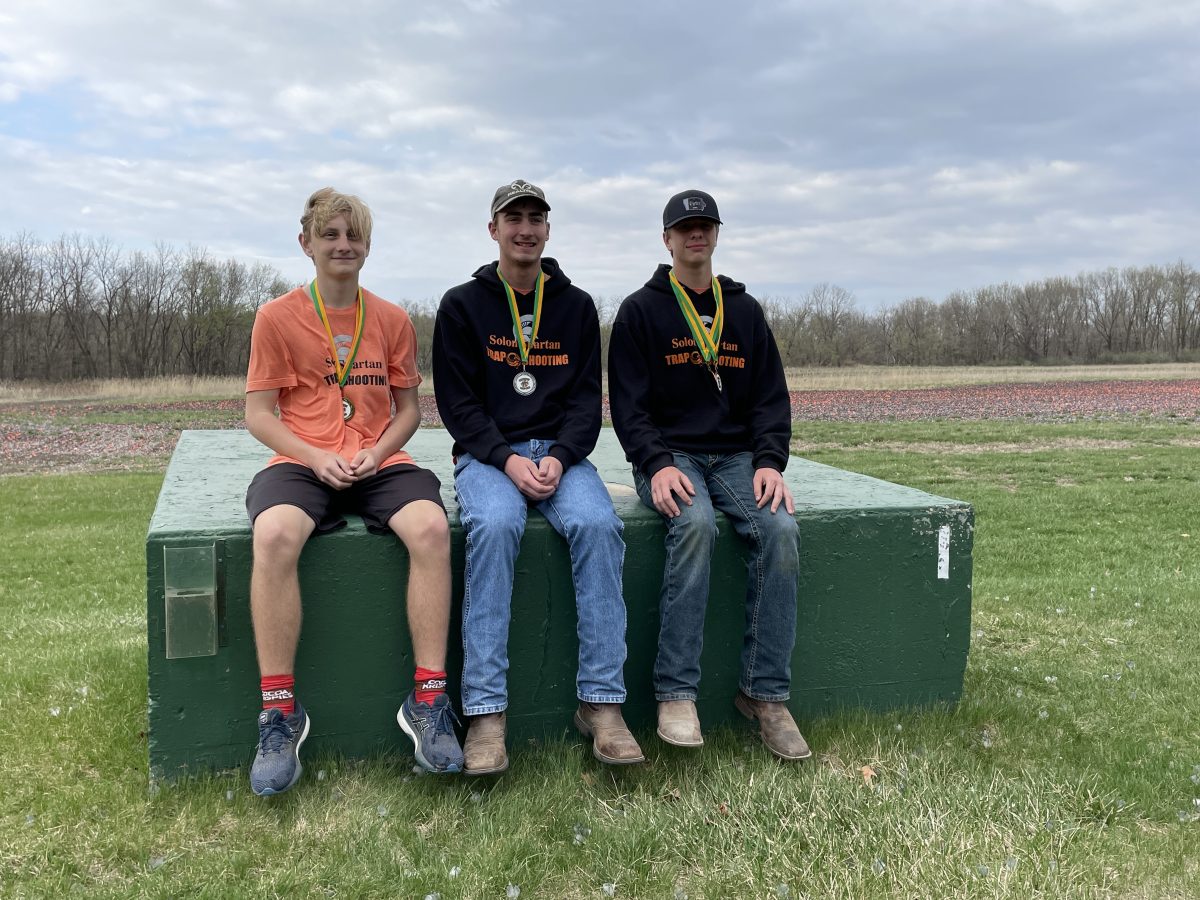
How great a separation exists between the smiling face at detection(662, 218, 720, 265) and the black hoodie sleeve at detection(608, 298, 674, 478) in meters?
0.30

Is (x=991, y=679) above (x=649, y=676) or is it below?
below

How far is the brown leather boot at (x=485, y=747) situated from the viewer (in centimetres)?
290

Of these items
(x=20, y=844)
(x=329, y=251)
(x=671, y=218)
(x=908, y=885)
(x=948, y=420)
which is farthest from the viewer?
(x=948, y=420)

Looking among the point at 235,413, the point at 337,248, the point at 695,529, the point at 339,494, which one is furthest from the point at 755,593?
the point at 235,413

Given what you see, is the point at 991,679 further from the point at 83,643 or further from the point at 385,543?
the point at 83,643

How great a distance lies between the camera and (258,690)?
3119mm

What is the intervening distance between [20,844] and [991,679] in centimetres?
404

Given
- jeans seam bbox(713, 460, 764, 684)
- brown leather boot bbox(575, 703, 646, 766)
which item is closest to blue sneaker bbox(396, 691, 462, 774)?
brown leather boot bbox(575, 703, 646, 766)

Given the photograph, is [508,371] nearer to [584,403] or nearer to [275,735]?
[584,403]

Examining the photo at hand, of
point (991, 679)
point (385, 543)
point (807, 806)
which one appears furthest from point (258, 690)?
point (991, 679)

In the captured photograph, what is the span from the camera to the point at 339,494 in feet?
11.0

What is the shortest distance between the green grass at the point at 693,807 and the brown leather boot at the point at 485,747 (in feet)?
0.49

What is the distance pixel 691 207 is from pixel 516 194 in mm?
703

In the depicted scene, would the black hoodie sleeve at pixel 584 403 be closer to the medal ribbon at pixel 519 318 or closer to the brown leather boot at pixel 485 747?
the medal ribbon at pixel 519 318
